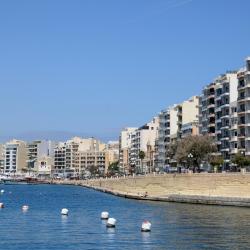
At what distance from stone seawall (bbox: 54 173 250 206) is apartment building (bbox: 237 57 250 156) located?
2179cm

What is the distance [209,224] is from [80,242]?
59.6 ft

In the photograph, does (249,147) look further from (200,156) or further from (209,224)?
(209,224)

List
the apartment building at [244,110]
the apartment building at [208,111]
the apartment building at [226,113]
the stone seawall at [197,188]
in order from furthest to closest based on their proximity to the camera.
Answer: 1. the apartment building at [208,111]
2. the apartment building at [226,113]
3. the apartment building at [244,110]
4. the stone seawall at [197,188]

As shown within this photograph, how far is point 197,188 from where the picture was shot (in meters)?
113

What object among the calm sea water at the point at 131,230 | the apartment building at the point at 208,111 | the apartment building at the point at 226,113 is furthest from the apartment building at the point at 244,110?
the calm sea water at the point at 131,230

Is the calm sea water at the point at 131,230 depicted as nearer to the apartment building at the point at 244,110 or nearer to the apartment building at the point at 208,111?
the apartment building at the point at 244,110

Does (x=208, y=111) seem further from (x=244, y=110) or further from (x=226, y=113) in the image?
(x=244, y=110)

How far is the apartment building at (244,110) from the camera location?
5404 inches

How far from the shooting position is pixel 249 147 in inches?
5404

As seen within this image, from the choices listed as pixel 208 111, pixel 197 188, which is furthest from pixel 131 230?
pixel 208 111

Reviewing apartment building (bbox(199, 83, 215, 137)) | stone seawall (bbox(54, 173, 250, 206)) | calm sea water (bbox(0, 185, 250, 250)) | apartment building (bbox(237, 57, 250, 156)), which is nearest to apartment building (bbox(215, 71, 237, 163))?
apartment building (bbox(237, 57, 250, 156))

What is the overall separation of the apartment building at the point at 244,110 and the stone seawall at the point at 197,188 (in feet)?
71.5

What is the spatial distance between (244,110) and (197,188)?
32.3m

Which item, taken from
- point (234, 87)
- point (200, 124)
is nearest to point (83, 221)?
point (234, 87)
